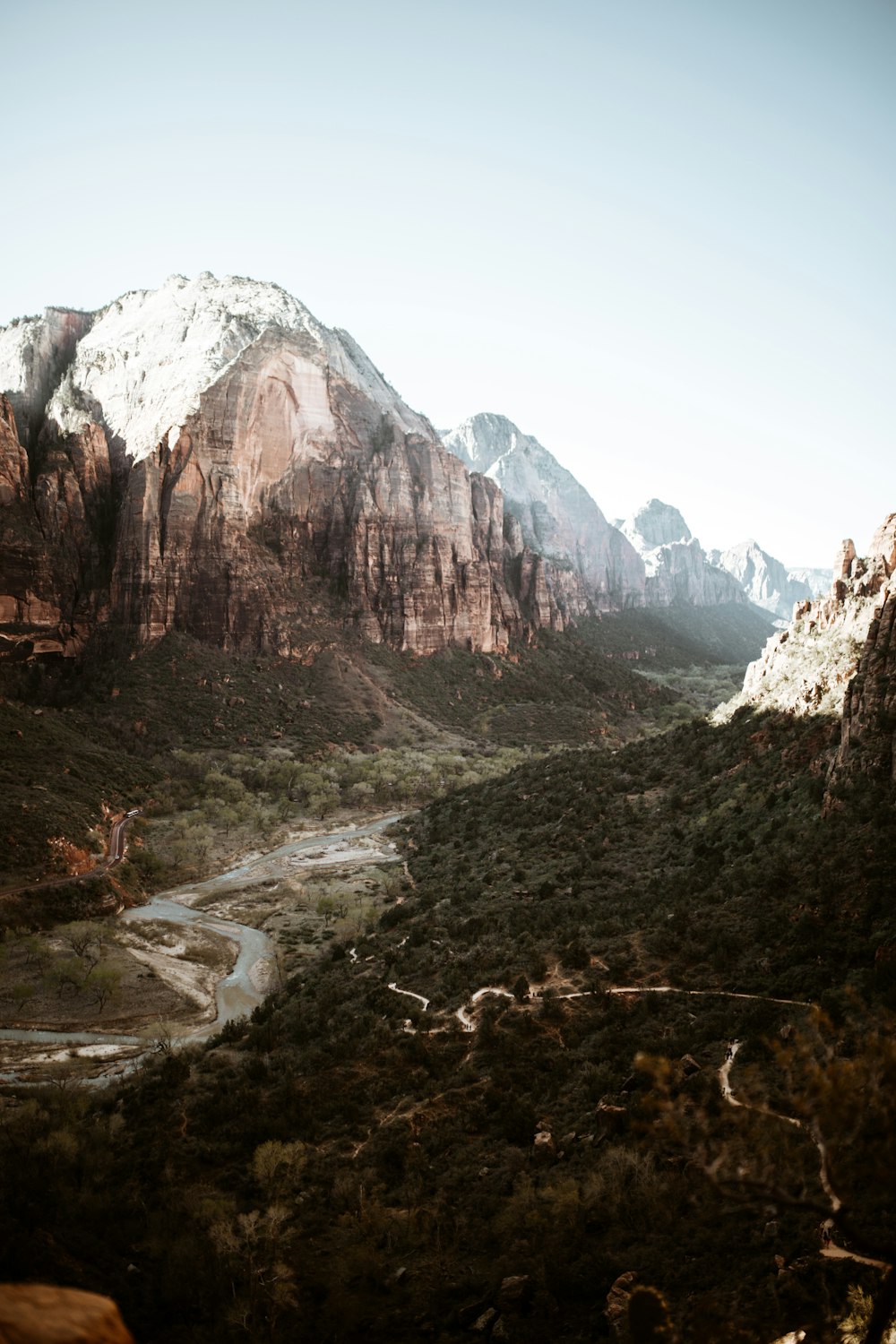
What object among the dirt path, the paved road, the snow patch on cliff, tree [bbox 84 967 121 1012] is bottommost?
tree [bbox 84 967 121 1012]

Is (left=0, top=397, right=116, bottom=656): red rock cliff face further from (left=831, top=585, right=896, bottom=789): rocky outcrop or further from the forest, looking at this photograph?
(left=831, top=585, right=896, bottom=789): rocky outcrop

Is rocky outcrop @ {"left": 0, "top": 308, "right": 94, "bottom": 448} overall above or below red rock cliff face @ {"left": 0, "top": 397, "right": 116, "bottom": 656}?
above

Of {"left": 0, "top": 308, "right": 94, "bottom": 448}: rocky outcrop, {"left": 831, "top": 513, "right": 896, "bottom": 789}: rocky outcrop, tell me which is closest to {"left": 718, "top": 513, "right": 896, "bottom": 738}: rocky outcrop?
{"left": 831, "top": 513, "right": 896, "bottom": 789}: rocky outcrop

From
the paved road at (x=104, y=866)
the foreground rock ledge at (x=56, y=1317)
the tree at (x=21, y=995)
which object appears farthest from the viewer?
the paved road at (x=104, y=866)

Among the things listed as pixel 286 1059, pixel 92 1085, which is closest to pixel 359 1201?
pixel 286 1059

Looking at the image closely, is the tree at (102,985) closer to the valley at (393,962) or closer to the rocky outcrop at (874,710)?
the valley at (393,962)

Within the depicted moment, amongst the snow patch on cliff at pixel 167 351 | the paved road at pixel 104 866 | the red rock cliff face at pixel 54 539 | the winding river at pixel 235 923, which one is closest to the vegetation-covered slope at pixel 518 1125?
the winding river at pixel 235 923

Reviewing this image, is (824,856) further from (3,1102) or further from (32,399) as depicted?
(32,399)
